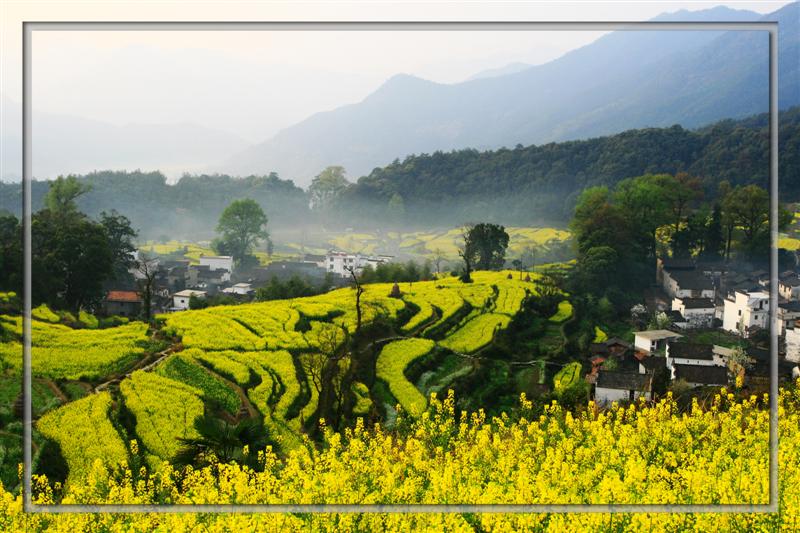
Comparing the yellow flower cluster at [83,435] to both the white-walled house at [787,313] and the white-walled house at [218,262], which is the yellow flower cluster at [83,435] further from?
the white-walled house at [787,313]

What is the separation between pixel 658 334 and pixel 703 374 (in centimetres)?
60

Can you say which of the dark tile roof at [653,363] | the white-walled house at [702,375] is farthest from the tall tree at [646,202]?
the white-walled house at [702,375]

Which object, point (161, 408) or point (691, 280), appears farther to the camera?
point (691, 280)

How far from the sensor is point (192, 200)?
5.84 metres

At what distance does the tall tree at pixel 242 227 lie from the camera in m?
5.75

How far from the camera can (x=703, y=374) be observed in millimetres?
6207

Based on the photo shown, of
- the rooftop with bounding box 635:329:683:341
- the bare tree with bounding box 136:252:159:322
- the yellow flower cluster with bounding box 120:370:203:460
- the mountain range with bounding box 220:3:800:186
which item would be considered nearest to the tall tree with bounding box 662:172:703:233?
the mountain range with bounding box 220:3:800:186

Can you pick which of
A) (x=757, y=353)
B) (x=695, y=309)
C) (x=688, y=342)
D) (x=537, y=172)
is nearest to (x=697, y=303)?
(x=695, y=309)

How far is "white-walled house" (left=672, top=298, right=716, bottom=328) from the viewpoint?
6.03m

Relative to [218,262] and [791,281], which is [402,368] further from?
[791,281]

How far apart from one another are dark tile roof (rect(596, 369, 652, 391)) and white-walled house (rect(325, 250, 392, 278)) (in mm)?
2168

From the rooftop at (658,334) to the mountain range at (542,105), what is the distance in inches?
73.3

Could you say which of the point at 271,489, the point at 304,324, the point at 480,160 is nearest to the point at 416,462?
the point at 271,489

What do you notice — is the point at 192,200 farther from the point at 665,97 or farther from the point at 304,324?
the point at 665,97
